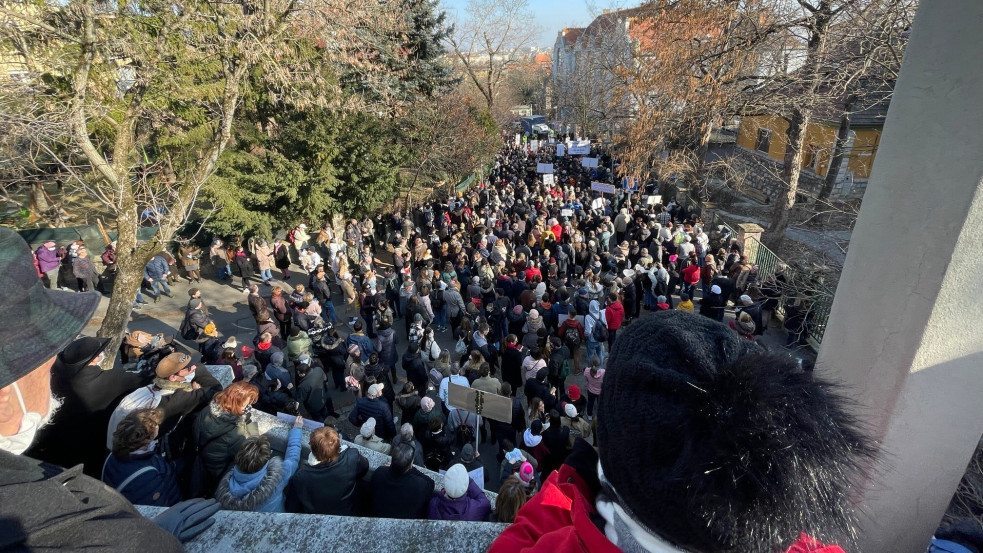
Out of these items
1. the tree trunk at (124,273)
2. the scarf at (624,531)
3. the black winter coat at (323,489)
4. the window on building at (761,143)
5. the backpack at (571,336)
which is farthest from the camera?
the window on building at (761,143)

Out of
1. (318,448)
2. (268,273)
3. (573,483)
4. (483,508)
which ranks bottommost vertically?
(268,273)

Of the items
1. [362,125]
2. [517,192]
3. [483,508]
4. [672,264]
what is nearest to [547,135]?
[517,192]

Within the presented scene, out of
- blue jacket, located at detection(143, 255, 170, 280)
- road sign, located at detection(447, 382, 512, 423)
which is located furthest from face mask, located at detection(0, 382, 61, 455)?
blue jacket, located at detection(143, 255, 170, 280)

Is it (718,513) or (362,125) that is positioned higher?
(362,125)

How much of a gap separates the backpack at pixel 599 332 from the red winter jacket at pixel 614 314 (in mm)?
340

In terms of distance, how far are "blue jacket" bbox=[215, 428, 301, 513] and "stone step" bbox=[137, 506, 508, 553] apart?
3.65 ft

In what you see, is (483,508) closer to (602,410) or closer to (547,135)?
(602,410)

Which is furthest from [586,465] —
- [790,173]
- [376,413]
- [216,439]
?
[790,173]

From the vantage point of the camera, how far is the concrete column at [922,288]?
6.03 feet

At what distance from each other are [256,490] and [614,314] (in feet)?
21.4

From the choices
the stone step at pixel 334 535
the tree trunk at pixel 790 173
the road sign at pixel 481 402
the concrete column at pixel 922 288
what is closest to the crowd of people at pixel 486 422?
the stone step at pixel 334 535

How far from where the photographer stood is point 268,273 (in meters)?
12.6

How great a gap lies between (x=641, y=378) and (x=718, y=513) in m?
0.32

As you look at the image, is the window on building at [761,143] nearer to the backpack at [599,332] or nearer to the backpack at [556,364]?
the backpack at [599,332]
